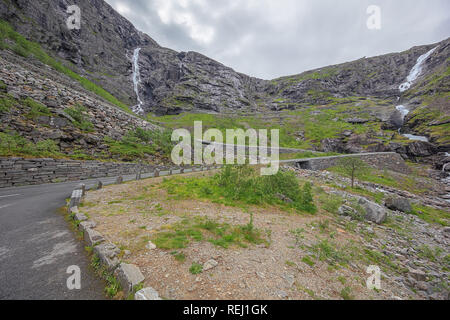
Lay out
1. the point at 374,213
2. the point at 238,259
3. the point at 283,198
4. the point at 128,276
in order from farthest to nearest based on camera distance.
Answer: the point at 283,198
the point at 374,213
the point at 238,259
the point at 128,276

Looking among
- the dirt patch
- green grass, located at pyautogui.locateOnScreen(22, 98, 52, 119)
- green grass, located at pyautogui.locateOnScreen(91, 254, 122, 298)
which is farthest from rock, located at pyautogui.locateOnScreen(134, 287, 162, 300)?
green grass, located at pyautogui.locateOnScreen(22, 98, 52, 119)

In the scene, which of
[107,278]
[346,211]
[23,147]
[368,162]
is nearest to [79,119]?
[23,147]

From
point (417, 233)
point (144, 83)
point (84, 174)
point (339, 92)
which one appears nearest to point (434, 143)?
point (417, 233)

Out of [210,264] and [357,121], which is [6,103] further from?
[357,121]

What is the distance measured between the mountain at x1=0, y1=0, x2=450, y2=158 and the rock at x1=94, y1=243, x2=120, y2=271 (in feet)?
163

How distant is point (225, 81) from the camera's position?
356 ft

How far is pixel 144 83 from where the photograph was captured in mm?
87750

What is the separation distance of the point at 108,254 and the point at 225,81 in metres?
119

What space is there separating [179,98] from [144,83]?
2327cm

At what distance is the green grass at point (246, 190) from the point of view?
381 inches

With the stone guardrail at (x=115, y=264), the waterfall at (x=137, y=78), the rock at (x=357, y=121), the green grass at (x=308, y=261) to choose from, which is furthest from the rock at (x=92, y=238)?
the waterfall at (x=137, y=78)

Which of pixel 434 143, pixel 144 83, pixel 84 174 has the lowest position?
pixel 84 174
